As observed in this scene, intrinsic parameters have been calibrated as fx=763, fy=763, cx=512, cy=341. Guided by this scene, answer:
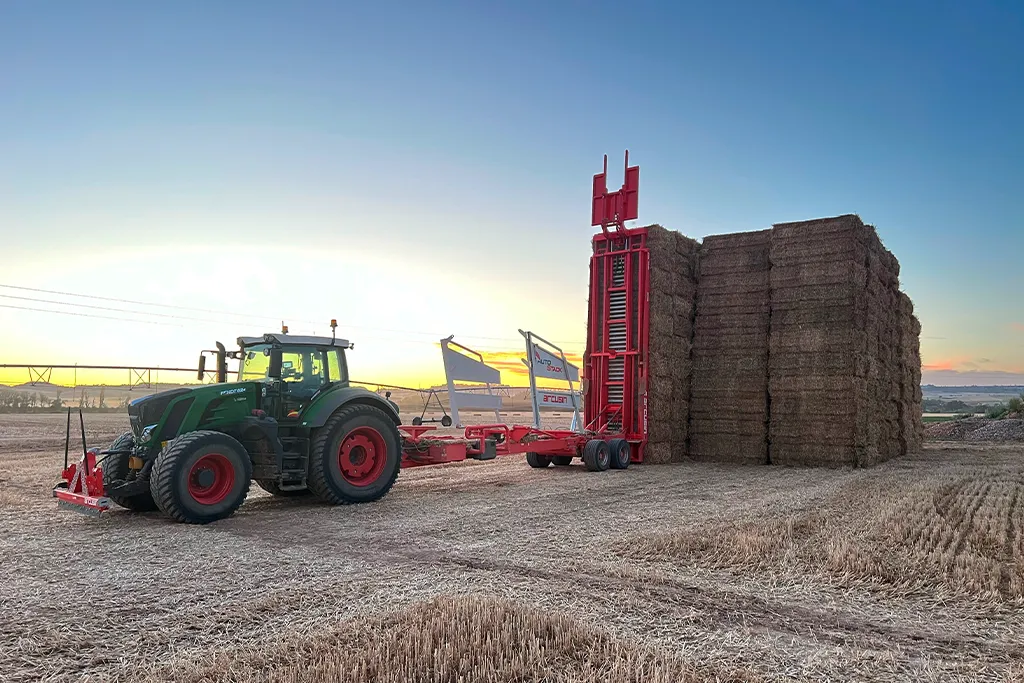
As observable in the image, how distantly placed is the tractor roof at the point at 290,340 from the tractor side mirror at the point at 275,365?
0.41 ft

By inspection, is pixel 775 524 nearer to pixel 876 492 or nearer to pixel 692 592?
pixel 692 592

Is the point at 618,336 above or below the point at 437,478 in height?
above

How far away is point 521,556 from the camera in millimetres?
6297

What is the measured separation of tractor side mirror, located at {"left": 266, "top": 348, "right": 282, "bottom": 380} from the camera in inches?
352

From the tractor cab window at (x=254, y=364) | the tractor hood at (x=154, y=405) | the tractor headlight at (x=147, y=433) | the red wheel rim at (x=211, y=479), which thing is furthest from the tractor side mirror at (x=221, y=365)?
the red wheel rim at (x=211, y=479)

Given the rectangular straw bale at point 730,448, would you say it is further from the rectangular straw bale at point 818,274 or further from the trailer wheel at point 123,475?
the trailer wheel at point 123,475

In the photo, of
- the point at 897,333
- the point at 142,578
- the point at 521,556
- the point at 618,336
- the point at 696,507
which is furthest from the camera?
the point at 897,333

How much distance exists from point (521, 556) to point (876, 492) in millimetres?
6579

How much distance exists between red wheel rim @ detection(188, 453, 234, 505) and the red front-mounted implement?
82 centimetres

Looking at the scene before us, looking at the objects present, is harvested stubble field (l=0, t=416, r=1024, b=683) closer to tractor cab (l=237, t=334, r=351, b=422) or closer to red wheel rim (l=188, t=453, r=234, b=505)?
red wheel rim (l=188, t=453, r=234, b=505)

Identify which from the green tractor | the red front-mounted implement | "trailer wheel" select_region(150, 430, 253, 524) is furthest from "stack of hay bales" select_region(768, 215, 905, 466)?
the red front-mounted implement

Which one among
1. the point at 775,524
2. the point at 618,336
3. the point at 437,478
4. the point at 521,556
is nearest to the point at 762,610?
the point at 521,556

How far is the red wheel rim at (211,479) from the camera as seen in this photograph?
7844 millimetres

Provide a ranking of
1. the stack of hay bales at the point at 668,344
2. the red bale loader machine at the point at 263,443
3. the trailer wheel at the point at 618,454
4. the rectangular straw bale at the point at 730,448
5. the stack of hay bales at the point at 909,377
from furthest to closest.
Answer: the stack of hay bales at the point at 909,377 < the rectangular straw bale at the point at 730,448 < the stack of hay bales at the point at 668,344 < the trailer wheel at the point at 618,454 < the red bale loader machine at the point at 263,443
